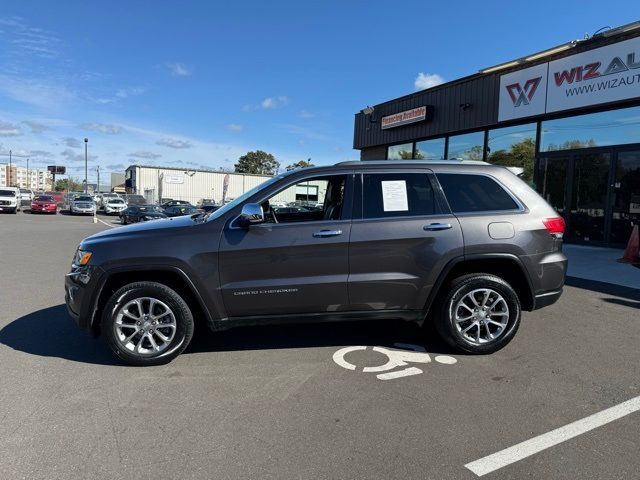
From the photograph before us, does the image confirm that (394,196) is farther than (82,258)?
Yes

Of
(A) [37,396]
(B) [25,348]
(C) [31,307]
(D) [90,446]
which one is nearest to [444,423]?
(D) [90,446]

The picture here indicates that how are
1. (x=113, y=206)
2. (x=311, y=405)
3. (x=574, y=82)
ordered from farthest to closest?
(x=113, y=206)
(x=574, y=82)
(x=311, y=405)

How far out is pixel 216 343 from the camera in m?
4.81

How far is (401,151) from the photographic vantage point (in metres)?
19.5

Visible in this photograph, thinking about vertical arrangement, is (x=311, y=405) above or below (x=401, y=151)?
below

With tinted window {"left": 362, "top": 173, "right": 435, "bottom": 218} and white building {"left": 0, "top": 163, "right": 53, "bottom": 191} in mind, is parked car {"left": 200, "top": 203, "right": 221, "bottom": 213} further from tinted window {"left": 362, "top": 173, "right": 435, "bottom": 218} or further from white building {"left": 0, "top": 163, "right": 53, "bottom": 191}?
white building {"left": 0, "top": 163, "right": 53, "bottom": 191}

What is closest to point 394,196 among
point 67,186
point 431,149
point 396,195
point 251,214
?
point 396,195

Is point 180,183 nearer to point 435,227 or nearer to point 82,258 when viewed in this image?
point 82,258

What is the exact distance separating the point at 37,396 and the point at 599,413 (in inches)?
166

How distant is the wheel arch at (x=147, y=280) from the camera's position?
407 cm

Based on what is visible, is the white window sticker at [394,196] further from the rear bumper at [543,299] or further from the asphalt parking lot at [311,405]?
the rear bumper at [543,299]

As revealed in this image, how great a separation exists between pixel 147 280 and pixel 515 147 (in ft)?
42.5

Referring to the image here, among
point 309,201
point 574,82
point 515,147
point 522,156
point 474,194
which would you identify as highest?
point 574,82

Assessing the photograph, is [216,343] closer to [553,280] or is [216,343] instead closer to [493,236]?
[493,236]
